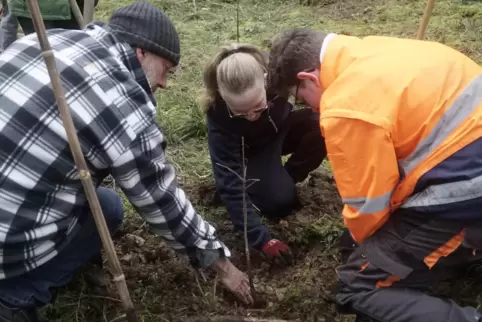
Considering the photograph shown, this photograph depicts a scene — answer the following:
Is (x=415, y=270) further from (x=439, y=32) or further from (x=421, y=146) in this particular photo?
(x=439, y=32)

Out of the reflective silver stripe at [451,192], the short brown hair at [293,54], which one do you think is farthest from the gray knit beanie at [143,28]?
the reflective silver stripe at [451,192]

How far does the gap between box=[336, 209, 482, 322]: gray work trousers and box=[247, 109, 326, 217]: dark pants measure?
988mm

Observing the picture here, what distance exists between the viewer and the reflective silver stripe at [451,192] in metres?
2.26

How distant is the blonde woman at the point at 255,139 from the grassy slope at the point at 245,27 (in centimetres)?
37

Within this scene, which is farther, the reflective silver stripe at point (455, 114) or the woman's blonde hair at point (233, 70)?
the woman's blonde hair at point (233, 70)

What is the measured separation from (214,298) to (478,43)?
12.7 ft

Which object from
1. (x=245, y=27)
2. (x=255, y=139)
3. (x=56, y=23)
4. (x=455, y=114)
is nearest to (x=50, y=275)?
(x=255, y=139)

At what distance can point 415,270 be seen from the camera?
254 centimetres

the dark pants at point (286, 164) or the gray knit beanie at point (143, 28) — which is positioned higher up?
the gray knit beanie at point (143, 28)

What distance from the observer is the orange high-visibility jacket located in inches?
87.2

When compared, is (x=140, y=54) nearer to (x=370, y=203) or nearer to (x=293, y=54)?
(x=293, y=54)

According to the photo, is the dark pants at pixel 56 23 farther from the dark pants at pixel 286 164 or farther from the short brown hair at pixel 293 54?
the short brown hair at pixel 293 54

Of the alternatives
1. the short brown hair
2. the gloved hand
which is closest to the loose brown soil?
the gloved hand

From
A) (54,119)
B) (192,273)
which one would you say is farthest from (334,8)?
(54,119)
